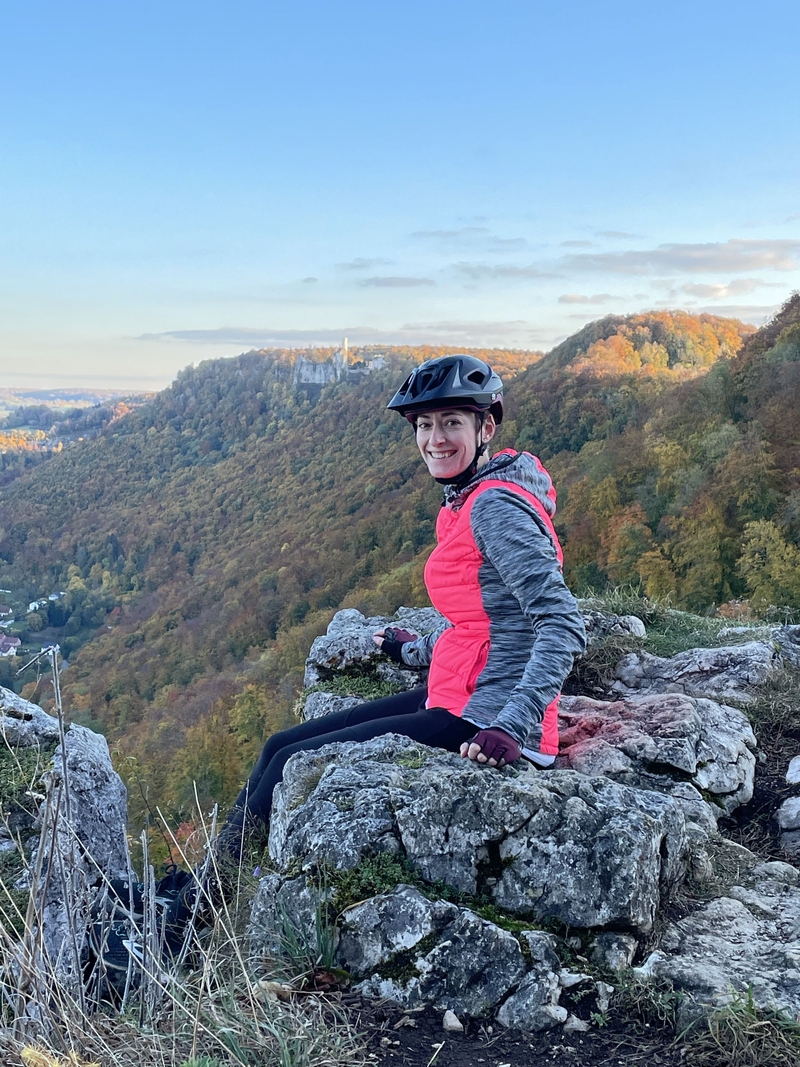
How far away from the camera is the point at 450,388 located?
3498 millimetres

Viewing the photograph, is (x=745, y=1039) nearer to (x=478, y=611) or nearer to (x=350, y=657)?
(x=478, y=611)

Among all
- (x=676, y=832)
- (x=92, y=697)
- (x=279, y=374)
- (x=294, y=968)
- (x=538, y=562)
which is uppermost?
(x=279, y=374)

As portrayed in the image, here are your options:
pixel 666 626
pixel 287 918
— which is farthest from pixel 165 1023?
pixel 666 626

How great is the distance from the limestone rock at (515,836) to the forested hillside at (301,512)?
4.40 ft

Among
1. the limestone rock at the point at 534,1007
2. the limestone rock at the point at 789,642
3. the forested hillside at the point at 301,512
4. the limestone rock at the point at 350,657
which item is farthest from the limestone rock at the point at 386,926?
the limestone rock at the point at 789,642

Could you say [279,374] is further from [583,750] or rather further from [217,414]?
[583,750]

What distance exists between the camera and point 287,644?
45.8 m

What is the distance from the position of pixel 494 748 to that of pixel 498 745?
21 millimetres

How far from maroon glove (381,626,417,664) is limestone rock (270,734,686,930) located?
5.31ft

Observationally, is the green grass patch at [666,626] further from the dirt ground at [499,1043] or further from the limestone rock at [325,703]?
the dirt ground at [499,1043]

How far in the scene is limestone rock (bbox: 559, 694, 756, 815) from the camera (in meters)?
3.66

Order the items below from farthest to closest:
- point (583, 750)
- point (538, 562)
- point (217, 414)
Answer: point (217, 414) → point (583, 750) → point (538, 562)

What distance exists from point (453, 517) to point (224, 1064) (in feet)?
7.45

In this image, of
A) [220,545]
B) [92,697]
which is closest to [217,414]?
[220,545]
